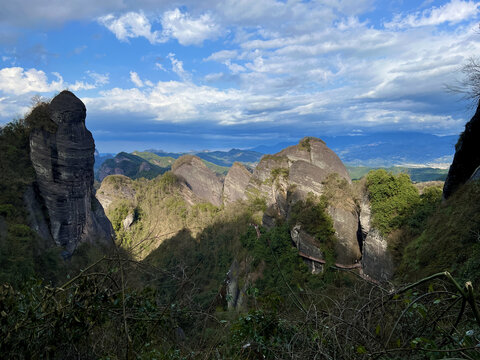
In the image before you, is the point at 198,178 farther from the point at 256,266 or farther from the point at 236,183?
the point at 256,266

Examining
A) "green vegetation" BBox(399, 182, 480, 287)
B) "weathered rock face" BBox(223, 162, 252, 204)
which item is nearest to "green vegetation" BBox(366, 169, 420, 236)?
"green vegetation" BBox(399, 182, 480, 287)

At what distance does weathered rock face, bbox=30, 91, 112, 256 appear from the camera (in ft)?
76.0

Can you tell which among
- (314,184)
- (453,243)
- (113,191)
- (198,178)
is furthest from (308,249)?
(113,191)

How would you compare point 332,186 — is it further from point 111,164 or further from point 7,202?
point 111,164

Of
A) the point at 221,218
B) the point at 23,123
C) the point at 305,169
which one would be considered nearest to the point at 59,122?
the point at 23,123

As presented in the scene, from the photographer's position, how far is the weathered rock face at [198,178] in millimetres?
66938

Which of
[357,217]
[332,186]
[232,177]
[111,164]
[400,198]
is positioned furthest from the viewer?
[111,164]

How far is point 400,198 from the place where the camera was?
14.0 meters

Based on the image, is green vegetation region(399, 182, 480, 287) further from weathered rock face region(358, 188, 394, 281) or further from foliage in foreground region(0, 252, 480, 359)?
foliage in foreground region(0, 252, 480, 359)

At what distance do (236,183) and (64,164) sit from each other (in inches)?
1302

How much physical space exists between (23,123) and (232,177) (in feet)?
117

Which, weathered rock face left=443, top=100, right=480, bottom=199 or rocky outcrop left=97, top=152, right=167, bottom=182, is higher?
weathered rock face left=443, top=100, right=480, bottom=199

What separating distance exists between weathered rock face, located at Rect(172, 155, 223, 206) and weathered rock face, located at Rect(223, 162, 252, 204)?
36.7 feet

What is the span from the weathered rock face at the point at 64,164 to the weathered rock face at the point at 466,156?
2796cm
